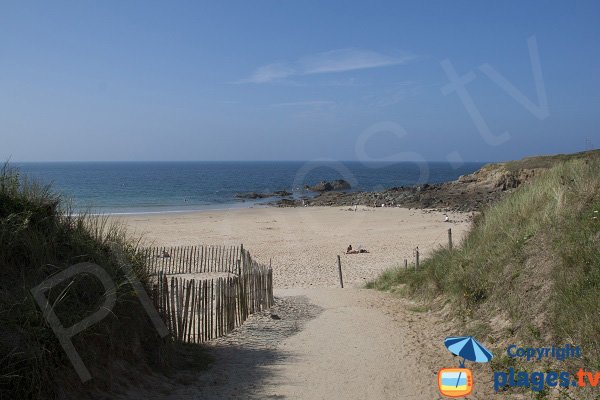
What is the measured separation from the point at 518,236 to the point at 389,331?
2.77 m

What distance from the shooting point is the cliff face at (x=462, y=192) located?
1817 inches

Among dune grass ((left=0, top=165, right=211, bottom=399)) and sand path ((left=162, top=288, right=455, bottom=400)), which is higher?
dune grass ((left=0, top=165, right=211, bottom=399))

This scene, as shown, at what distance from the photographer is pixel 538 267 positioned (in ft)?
23.5

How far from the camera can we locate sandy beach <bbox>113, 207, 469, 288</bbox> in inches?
762

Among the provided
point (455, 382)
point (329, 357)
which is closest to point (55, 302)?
point (329, 357)

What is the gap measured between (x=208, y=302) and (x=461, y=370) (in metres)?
4.15

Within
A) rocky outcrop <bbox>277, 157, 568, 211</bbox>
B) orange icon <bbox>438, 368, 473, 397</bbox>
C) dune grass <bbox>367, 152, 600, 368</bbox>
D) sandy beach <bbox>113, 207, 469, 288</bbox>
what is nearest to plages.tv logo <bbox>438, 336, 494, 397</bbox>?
orange icon <bbox>438, 368, 473, 397</bbox>

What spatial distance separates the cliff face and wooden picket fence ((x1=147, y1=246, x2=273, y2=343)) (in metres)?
35.3

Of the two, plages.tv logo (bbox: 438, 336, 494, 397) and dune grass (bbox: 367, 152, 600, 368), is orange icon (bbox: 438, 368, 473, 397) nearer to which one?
plages.tv logo (bbox: 438, 336, 494, 397)

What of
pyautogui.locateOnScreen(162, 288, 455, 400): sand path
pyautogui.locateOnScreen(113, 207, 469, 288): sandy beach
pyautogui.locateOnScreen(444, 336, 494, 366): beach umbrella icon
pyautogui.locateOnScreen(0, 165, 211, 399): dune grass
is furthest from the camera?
pyautogui.locateOnScreen(113, 207, 469, 288): sandy beach

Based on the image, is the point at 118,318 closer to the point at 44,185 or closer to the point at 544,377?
the point at 44,185

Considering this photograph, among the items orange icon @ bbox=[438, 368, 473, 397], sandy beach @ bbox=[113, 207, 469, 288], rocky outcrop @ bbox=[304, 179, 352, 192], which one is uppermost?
rocky outcrop @ bbox=[304, 179, 352, 192]

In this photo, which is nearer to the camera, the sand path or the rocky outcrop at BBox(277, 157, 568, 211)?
the sand path

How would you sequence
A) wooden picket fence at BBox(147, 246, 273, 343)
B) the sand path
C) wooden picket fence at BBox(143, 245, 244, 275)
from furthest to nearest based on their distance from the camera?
wooden picket fence at BBox(143, 245, 244, 275) → wooden picket fence at BBox(147, 246, 273, 343) → the sand path
